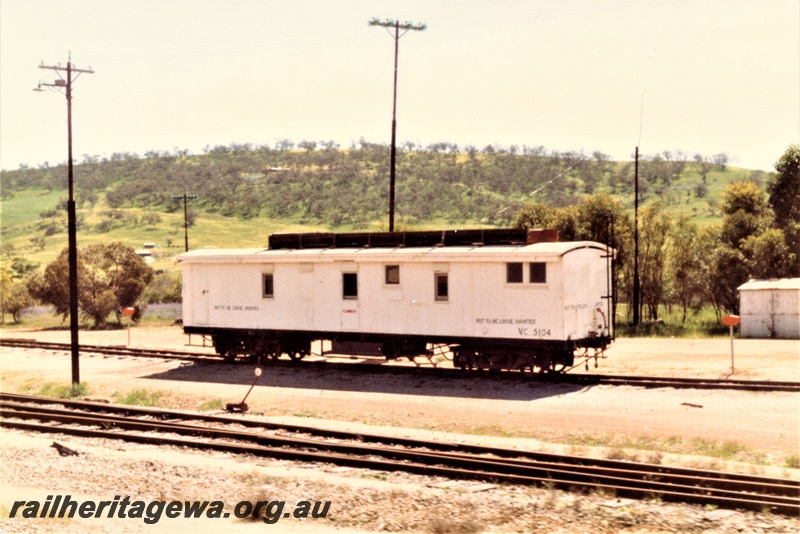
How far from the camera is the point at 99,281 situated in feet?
152

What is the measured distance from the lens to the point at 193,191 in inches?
4606

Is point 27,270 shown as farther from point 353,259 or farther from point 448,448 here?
point 448,448

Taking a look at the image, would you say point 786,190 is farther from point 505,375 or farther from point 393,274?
point 393,274

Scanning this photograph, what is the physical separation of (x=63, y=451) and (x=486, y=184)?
331 ft

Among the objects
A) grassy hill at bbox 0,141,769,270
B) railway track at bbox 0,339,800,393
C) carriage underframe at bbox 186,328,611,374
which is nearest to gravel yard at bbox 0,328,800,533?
railway track at bbox 0,339,800,393

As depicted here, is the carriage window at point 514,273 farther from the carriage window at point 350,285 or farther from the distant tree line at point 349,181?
the distant tree line at point 349,181

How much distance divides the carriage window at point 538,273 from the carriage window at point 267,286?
335 inches

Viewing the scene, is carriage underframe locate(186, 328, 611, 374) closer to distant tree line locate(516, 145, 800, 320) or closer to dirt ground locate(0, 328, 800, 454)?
dirt ground locate(0, 328, 800, 454)

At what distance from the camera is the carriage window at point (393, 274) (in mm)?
23797

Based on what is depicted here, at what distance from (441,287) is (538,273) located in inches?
113

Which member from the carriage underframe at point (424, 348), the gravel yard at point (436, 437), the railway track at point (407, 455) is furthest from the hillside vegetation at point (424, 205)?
the railway track at point (407, 455)

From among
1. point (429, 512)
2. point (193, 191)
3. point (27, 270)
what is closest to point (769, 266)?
point (429, 512)

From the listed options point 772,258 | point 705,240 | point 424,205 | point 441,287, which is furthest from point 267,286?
point 424,205

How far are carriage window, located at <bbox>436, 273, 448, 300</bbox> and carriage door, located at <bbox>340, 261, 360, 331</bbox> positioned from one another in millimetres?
2520
